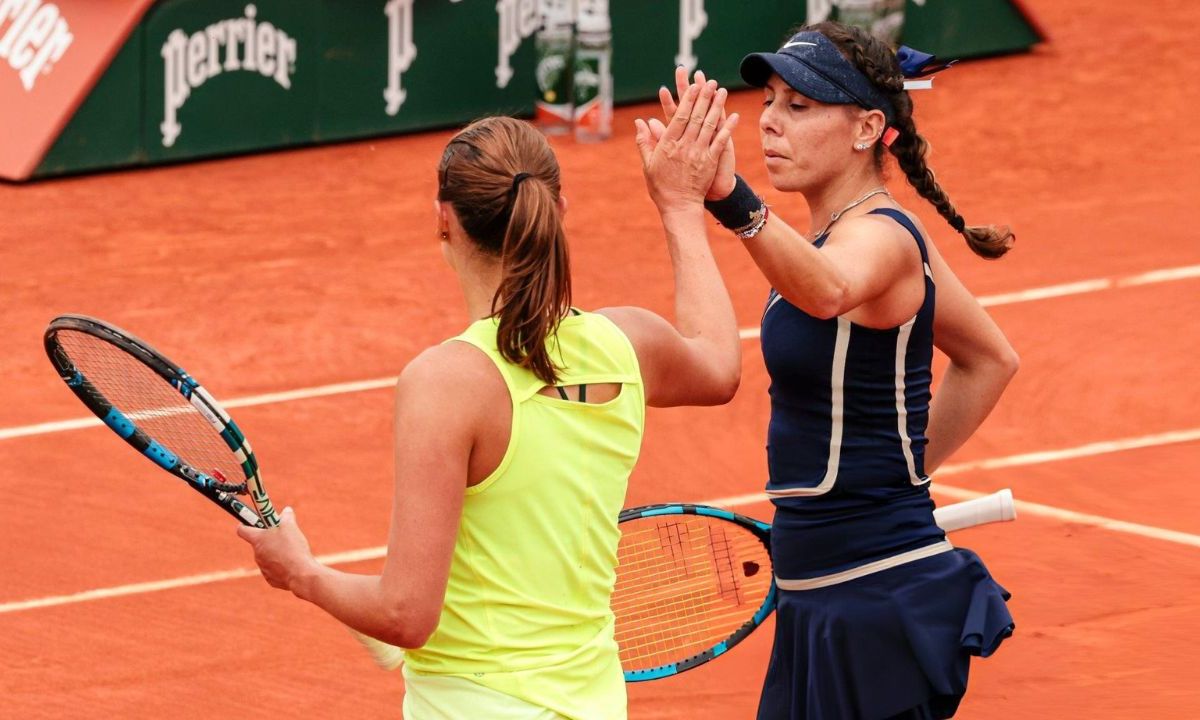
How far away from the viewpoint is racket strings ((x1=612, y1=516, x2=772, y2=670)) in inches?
189

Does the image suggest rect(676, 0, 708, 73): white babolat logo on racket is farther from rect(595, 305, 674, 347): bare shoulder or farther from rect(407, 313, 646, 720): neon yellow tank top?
rect(407, 313, 646, 720): neon yellow tank top

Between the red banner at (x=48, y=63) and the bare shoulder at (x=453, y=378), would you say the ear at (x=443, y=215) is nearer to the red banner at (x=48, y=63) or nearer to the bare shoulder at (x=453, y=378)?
the bare shoulder at (x=453, y=378)

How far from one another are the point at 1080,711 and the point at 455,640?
3.47 metres

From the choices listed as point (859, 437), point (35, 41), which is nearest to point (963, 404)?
point (859, 437)

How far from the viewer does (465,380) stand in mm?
2932

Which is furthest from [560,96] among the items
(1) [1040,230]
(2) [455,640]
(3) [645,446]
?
(2) [455,640]

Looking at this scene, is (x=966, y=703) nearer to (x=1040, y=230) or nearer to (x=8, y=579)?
(x=8, y=579)

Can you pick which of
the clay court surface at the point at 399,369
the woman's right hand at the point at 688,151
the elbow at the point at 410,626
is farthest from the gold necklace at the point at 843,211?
the clay court surface at the point at 399,369

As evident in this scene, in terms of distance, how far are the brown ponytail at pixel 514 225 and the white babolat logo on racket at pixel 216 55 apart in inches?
392

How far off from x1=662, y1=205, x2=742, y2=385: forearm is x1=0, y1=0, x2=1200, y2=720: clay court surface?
2791mm

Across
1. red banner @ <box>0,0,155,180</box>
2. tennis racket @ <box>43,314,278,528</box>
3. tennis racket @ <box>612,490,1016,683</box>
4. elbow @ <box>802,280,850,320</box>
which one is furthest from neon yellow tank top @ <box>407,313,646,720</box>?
red banner @ <box>0,0,155,180</box>

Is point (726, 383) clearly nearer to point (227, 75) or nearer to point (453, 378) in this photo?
A: point (453, 378)

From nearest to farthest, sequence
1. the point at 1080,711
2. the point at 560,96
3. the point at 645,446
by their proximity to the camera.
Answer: the point at 1080,711 → the point at 645,446 → the point at 560,96

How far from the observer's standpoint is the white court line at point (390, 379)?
27.7ft
